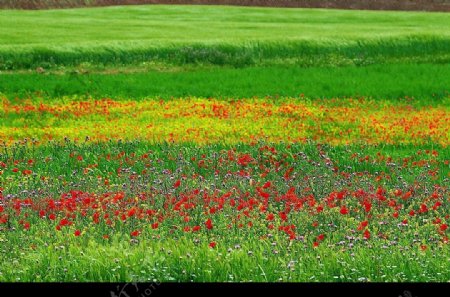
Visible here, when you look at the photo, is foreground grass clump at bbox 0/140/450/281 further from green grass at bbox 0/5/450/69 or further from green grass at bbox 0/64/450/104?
green grass at bbox 0/5/450/69

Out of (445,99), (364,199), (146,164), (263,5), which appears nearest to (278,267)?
(364,199)

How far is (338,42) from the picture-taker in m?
31.1

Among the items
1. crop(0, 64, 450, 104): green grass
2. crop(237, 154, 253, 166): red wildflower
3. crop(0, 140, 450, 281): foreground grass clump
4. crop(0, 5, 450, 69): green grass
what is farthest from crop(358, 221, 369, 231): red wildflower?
crop(0, 5, 450, 69): green grass

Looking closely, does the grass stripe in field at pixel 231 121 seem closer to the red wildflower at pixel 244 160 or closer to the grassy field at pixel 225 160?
the grassy field at pixel 225 160

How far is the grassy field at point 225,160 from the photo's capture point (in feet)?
21.5

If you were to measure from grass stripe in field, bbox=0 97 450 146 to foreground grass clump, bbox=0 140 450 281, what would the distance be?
7.67 feet

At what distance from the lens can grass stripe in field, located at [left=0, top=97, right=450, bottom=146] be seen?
15.5 meters

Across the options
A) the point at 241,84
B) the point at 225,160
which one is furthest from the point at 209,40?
the point at 225,160

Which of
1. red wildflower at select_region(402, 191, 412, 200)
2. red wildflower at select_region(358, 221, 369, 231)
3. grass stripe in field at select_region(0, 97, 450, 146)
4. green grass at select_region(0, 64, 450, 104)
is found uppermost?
red wildflower at select_region(358, 221, 369, 231)

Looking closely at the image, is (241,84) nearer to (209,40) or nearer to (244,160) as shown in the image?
(209,40)

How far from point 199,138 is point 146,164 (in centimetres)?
371

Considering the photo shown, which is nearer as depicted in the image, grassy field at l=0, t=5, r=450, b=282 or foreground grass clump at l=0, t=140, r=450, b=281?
foreground grass clump at l=0, t=140, r=450, b=281

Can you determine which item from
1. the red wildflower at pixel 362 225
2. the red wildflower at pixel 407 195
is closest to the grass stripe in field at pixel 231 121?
the red wildflower at pixel 407 195
